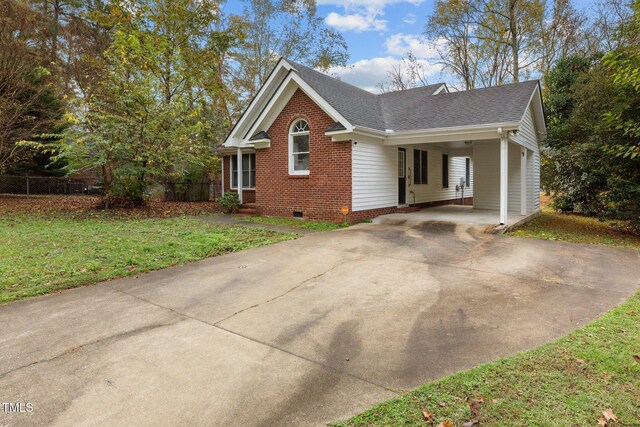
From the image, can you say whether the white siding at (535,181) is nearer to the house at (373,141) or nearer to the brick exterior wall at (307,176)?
the house at (373,141)

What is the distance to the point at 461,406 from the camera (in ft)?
8.44

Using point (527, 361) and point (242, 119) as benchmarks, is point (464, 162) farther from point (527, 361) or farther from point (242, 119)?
point (527, 361)

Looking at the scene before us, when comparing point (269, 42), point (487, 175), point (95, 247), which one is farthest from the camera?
point (269, 42)

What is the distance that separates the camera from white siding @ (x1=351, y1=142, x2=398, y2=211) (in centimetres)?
1178

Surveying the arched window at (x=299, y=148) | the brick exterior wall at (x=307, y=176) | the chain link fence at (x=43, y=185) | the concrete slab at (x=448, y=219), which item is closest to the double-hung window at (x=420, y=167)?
the concrete slab at (x=448, y=219)

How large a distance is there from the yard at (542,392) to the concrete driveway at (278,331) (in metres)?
0.20

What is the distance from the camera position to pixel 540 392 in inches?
108

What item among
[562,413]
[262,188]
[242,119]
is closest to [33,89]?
[242,119]

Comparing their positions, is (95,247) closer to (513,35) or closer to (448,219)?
(448,219)

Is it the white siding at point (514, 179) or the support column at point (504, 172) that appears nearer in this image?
the support column at point (504, 172)

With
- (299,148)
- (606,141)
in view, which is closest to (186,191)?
(299,148)

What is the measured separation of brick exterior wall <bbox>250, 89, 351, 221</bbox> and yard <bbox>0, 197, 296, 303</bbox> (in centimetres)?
268

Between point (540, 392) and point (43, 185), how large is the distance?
26849 mm

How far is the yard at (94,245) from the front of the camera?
5.92 m
